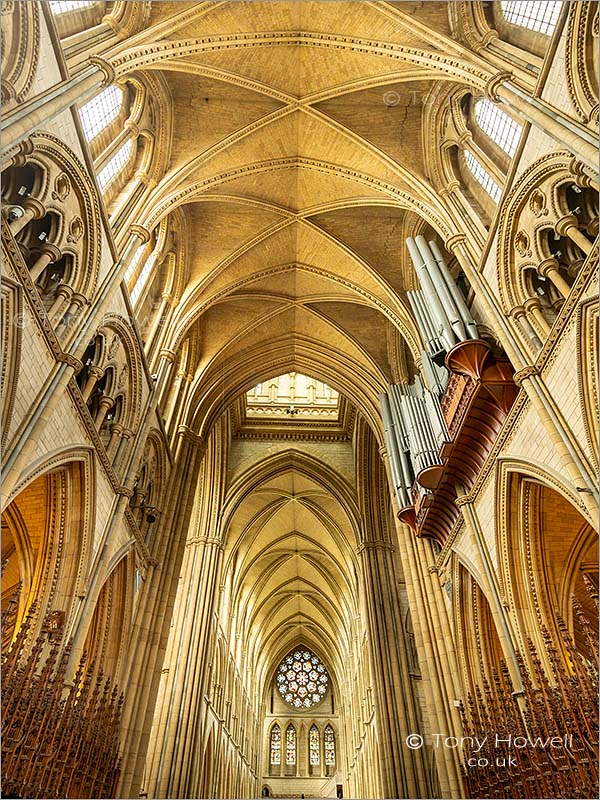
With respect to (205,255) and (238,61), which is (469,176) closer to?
(238,61)

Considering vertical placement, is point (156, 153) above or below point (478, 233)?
above

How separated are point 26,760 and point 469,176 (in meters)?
13.8

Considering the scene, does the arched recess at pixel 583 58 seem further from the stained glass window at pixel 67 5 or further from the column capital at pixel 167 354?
the column capital at pixel 167 354

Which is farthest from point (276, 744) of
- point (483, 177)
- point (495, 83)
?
point (495, 83)

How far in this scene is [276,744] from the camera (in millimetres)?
39938

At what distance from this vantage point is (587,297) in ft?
27.6

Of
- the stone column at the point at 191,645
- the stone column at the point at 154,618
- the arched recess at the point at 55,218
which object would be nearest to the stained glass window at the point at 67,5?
the arched recess at the point at 55,218

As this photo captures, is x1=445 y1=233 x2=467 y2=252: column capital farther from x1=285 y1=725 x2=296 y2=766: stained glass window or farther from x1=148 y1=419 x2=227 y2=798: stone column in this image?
x1=285 y1=725 x2=296 y2=766: stained glass window

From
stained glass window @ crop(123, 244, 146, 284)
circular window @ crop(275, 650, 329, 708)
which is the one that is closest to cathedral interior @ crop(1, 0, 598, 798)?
stained glass window @ crop(123, 244, 146, 284)

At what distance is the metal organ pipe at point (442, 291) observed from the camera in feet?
38.4

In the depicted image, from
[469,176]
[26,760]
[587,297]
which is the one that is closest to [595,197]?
[587,297]

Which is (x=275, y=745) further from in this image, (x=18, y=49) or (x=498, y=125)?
(x=18, y=49)

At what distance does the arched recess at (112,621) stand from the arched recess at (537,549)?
25.8 ft

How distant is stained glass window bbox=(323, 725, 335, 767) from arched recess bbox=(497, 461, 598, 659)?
113 ft
